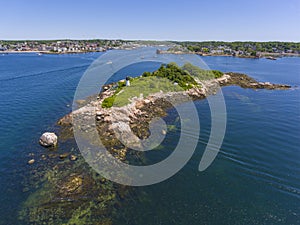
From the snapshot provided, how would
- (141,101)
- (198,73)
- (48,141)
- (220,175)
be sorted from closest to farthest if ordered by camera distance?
1. (220,175)
2. (48,141)
3. (141,101)
4. (198,73)

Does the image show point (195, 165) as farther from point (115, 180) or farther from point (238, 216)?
point (115, 180)

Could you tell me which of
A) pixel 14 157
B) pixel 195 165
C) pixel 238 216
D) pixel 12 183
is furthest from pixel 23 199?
pixel 238 216

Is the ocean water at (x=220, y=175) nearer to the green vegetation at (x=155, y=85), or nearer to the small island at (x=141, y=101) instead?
the small island at (x=141, y=101)

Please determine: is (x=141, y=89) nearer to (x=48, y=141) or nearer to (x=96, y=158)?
(x=48, y=141)

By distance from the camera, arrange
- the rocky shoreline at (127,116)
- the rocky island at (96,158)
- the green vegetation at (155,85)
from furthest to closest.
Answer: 1. the green vegetation at (155,85)
2. the rocky shoreline at (127,116)
3. the rocky island at (96,158)

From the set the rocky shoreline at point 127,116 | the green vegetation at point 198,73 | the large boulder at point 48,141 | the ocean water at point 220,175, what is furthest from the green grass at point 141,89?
the green vegetation at point 198,73

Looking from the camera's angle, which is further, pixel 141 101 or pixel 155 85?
pixel 155 85

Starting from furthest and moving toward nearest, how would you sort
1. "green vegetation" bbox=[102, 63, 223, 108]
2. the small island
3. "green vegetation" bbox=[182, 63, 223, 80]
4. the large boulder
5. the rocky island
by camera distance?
"green vegetation" bbox=[182, 63, 223, 80], "green vegetation" bbox=[102, 63, 223, 108], the small island, the large boulder, the rocky island

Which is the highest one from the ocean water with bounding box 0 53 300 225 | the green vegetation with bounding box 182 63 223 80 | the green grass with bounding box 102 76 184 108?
the green vegetation with bounding box 182 63 223 80

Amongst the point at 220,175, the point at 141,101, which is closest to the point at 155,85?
the point at 141,101

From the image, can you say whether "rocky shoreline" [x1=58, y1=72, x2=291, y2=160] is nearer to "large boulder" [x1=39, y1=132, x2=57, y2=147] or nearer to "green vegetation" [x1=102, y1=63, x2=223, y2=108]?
"green vegetation" [x1=102, y1=63, x2=223, y2=108]

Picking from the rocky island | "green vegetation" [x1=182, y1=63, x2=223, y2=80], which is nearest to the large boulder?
the rocky island
